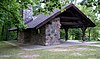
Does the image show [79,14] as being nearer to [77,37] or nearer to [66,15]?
[66,15]

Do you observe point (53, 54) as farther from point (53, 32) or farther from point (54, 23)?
point (54, 23)

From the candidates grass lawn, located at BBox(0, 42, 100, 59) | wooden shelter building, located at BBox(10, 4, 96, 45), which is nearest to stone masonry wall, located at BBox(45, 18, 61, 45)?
wooden shelter building, located at BBox(10, 4, 96, 45)

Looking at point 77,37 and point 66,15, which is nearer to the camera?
point 66,15

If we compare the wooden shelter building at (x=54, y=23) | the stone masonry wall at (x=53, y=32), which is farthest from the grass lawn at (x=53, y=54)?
the stone masonry wall at (x=53, y=32)

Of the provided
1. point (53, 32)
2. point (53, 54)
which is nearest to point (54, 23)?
point (53, 32)

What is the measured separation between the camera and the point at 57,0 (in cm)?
704

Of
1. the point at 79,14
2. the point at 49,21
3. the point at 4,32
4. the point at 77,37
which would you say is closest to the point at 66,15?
the point at 79,14

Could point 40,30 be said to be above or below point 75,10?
below

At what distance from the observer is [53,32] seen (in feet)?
66.3

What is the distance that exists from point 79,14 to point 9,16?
7969mm

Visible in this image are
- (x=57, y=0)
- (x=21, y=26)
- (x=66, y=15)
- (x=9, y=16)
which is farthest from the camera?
(x=66, y=15)

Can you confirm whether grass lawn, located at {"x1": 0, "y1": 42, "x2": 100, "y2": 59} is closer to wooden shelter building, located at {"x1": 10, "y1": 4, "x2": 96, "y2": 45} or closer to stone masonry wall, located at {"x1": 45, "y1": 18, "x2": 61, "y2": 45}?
wooden shelter building, located at {"x1": 10, "y1": 4, "x2": 96, "y2": 45}

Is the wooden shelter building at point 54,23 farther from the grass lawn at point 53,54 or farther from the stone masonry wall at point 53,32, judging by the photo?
the grass lawn at point 53,54

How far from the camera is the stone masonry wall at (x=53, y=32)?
19.7 m
